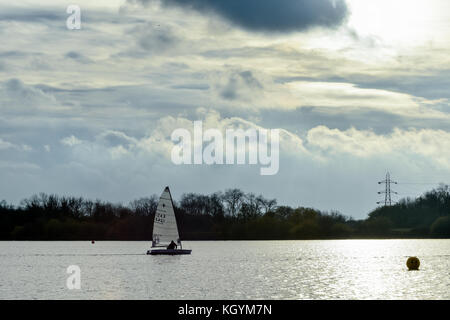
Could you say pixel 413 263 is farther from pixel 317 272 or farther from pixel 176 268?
pixel 176 268

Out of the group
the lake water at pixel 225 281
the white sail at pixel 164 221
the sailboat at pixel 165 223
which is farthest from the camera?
the white sail at pixel 164 221

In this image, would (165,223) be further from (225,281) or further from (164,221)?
(225,281)

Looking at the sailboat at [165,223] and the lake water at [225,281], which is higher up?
the sailboat at [165,223]

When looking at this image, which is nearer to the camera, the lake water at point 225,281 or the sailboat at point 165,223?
the lake water at point 225,281

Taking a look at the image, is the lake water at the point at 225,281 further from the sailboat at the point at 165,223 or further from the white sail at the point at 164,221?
the white sail at the point at 164,221

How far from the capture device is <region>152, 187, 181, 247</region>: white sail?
347 ft

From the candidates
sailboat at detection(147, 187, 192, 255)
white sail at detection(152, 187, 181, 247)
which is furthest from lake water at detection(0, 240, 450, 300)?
white sail at detection(152, 187, 181, 247)

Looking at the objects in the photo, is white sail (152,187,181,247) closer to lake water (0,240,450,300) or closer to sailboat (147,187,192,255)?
sailboat (147,187,192,255)

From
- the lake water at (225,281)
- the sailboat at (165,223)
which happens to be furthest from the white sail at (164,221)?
the lake water at (225,281)

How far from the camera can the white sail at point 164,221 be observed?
105875 mm

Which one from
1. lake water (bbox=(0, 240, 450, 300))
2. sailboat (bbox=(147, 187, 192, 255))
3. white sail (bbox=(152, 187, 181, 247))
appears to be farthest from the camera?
white sail (bbox=(152, 187, 181, 247))

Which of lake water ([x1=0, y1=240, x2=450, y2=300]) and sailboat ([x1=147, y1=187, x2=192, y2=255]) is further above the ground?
sailboat ([x1=147, y1=187, x2=192, y2=255])
